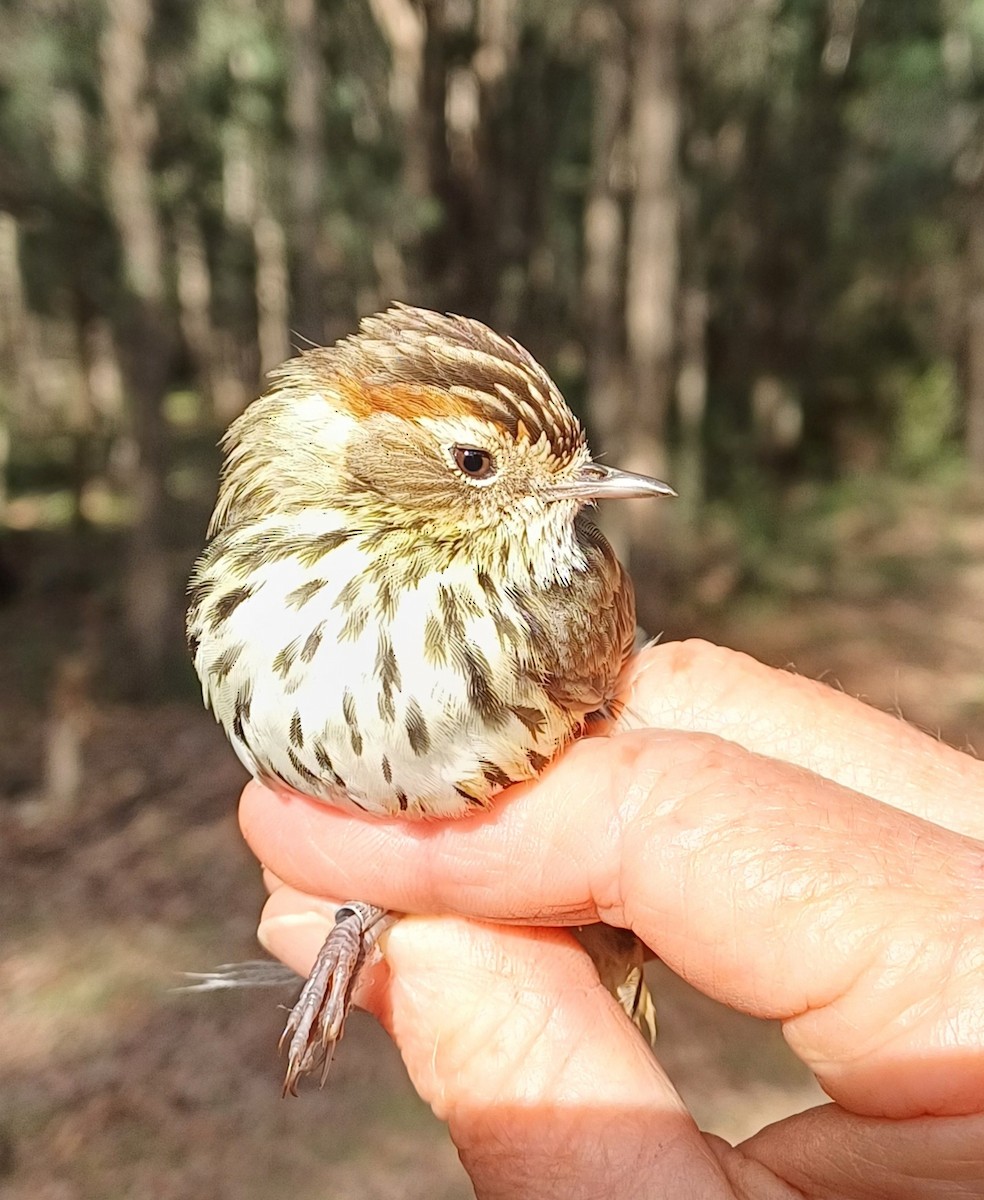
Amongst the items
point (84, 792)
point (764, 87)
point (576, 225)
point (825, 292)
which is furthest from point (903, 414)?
point (84, 792)

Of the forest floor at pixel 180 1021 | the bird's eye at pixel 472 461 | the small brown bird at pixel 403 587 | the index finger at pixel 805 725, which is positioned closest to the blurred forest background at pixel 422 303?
the forest floor at pixel 180 1021

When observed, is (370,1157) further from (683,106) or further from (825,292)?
(825,292)

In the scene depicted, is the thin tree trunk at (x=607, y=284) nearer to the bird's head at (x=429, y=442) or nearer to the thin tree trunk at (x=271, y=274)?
the bird's head at (x=429, y=442)

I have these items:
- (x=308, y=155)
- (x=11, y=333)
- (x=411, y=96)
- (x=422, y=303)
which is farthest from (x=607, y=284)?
(x=11, y=333)

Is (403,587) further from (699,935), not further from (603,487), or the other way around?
(699,935)

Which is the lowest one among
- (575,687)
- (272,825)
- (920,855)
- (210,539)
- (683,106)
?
(272,825)

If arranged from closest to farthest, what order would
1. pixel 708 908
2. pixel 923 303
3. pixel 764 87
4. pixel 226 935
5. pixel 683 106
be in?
1. pixel 708 908
2. pixel 226 935
3. pixel 683 106
4. pixel 764 87
5. pixel 923 303

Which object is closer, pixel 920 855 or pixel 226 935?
pixel 920 855

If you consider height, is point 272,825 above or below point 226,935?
above
